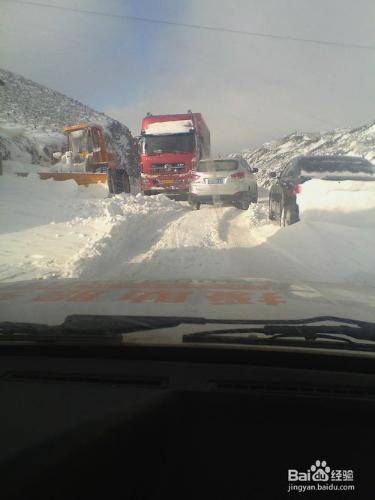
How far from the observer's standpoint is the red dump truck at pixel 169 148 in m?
16.9

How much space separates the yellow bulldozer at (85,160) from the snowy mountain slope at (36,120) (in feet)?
1.02

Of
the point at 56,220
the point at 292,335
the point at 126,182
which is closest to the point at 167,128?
the point at 126,182

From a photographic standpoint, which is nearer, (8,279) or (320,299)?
(320,299)

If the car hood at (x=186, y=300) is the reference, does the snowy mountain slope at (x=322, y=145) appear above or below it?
above

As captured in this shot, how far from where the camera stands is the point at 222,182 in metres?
14.5

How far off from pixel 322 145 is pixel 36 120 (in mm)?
9956

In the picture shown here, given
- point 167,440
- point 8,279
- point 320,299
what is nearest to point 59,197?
point 8,279

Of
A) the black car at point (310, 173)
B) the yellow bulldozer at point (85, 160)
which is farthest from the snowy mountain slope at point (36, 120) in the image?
the black car at point (310, 173)

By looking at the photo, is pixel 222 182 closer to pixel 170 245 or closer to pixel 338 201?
pixel 338 201

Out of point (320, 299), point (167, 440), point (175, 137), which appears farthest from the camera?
point (175, 137)

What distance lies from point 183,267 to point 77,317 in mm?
4492

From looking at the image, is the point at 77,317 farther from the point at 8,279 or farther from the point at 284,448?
the point at 8,279

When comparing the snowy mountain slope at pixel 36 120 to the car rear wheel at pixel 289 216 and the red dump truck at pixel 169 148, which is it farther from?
the car rear wheel at pixel 289 216

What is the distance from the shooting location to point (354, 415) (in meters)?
2.35
